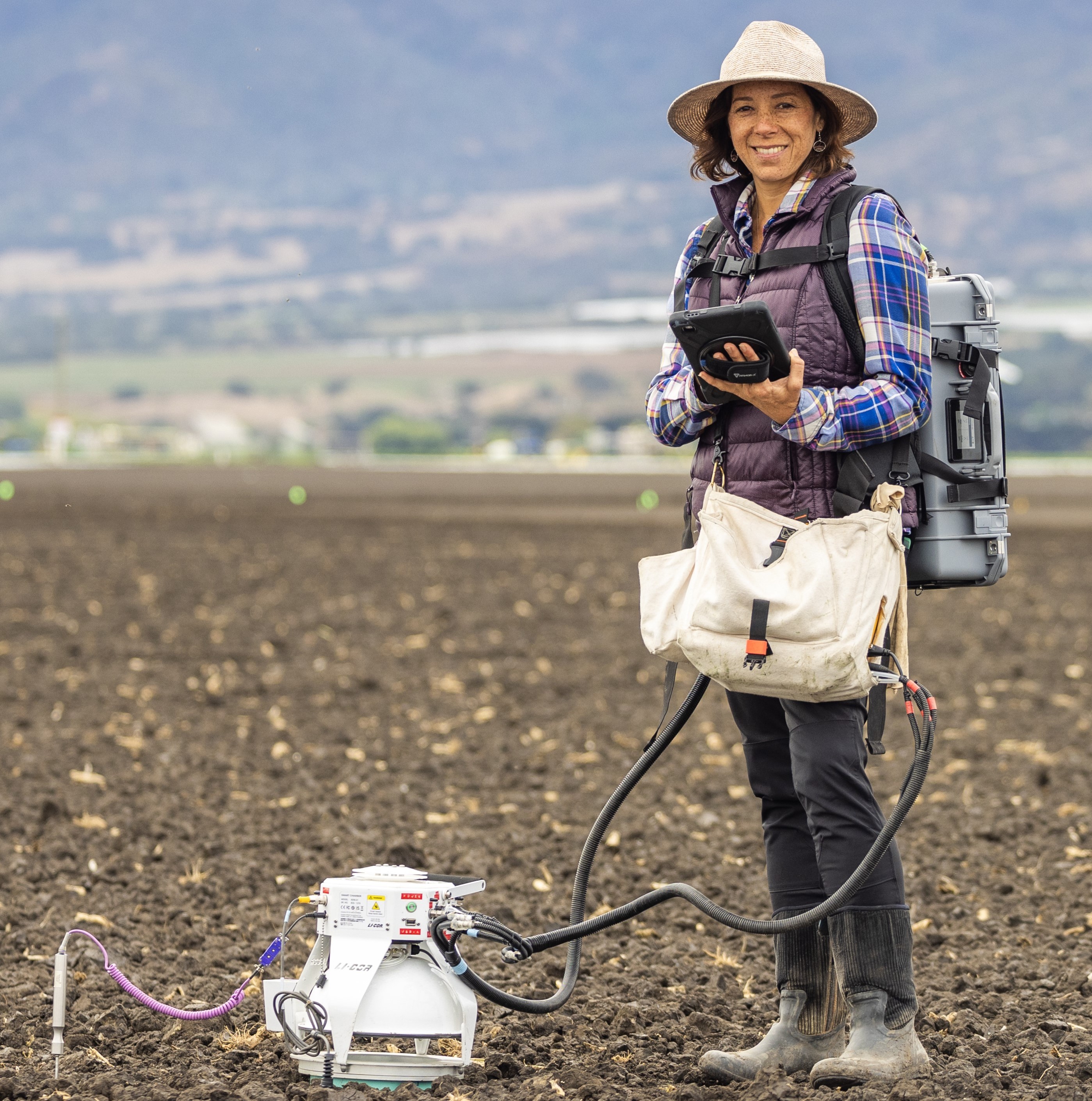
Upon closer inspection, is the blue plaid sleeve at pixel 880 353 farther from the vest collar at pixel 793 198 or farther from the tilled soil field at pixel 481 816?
the tilled soil field at pixel 481 816

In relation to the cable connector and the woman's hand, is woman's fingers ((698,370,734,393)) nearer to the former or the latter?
the woman's hand

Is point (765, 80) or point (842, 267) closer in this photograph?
point (842, 267)

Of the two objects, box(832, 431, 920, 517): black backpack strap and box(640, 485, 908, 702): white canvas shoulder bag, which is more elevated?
box(832, 431, 920, 517): black backpack strap

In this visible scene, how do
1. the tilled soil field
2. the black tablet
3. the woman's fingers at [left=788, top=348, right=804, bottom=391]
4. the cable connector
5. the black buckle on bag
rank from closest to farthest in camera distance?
the black tablet < the woman's fingers at [left=788, top=348, right=804, bottom=391] < the black buckle on bag < the cable connector < the tilled soil field

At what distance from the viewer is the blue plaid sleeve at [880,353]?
12.0 ft

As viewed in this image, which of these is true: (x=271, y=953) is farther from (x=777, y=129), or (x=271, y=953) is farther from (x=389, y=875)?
(x=777, y=129)

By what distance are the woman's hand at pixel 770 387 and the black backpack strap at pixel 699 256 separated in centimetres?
41

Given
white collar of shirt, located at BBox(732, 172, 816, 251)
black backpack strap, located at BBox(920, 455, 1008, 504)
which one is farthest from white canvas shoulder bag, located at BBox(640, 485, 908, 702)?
white collar of shirt, located at BBox(732, 172, 816, 251)

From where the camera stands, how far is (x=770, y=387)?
3.57 meters

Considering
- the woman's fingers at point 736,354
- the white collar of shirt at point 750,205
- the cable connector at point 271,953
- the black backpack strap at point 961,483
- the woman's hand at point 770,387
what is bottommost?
the cable connector at point 271,953

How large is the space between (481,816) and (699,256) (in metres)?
4.01

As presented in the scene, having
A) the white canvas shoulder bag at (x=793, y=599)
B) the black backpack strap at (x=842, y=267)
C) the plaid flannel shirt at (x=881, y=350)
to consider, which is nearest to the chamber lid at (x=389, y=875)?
the white canvas shoulder bag at (x=793, y=599)

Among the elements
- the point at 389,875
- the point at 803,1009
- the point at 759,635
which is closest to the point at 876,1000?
the point at 803,1009

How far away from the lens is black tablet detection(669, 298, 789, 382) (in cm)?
346
